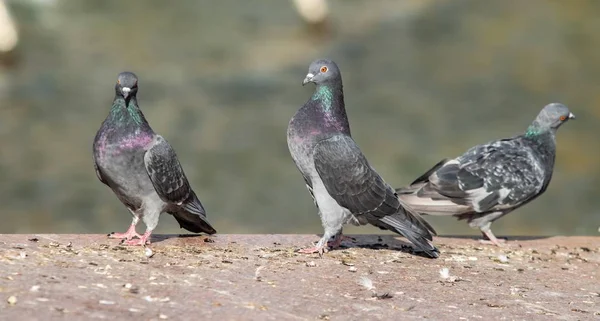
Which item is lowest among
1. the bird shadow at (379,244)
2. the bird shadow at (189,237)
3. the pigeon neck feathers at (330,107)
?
the bird shadow at (379,244)

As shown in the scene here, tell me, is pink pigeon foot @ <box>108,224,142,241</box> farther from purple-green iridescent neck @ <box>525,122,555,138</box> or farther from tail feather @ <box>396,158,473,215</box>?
purple-green iridescent neck @ <box>525,122,555,138</box>

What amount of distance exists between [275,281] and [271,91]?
671 inches

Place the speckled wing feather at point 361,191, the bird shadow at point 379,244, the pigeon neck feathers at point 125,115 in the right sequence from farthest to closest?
the bird shadow at point 379,244 < the speckled wing feather at point 361,191 < the pigeon neck feathers at point 125,115

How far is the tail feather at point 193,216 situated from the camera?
29.1 ft

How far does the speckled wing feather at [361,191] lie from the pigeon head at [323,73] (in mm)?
547

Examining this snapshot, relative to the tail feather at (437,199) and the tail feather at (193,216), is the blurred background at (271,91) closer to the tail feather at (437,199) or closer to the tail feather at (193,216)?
the tail feather at (437,199)

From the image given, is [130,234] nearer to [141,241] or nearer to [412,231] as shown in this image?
[141,241]

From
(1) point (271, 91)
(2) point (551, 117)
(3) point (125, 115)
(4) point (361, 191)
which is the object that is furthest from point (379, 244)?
(1) point (271, 91)

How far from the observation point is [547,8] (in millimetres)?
27125

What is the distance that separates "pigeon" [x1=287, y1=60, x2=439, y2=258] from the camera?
8555mm

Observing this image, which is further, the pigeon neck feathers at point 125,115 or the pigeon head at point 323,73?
the pigeon head at point 323,73

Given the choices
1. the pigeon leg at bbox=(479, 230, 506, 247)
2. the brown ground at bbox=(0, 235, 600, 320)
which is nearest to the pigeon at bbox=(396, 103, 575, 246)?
the pigeon leg at bbox=(479, 230, 506, 247)

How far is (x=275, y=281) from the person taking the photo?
7.44 metres

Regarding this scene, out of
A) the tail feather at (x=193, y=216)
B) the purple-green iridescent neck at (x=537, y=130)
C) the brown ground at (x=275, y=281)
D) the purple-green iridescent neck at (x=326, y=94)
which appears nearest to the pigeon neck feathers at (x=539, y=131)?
the purple-green iridescent neck at (x=537, y=130)
